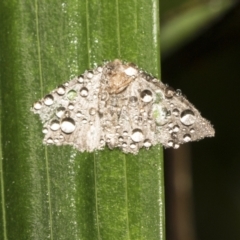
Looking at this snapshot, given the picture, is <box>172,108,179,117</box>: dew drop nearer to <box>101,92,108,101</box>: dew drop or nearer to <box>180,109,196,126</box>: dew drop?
<box>180,109,196,126</box>: dew drop

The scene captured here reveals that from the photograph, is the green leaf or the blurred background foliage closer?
the green leaf

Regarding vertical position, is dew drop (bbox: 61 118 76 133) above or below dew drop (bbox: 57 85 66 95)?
below

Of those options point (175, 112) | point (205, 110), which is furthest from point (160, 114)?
point (205, 110)

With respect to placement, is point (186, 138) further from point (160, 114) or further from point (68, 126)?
point (68, 126)

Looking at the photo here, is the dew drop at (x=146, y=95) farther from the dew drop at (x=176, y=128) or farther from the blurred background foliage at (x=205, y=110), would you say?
the blurred background foliage at (x=205, y=110)

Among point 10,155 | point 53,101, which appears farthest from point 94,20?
point 10,155

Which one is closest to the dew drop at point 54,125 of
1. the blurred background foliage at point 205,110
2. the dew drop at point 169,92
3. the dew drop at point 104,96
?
the dew drop at point 104,96

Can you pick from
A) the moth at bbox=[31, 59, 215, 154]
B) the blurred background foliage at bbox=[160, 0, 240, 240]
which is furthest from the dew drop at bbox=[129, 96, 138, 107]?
the blurred background foliage at bbox=[160, 0, 240, 240]

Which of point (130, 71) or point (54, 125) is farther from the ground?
point (130, 71)
